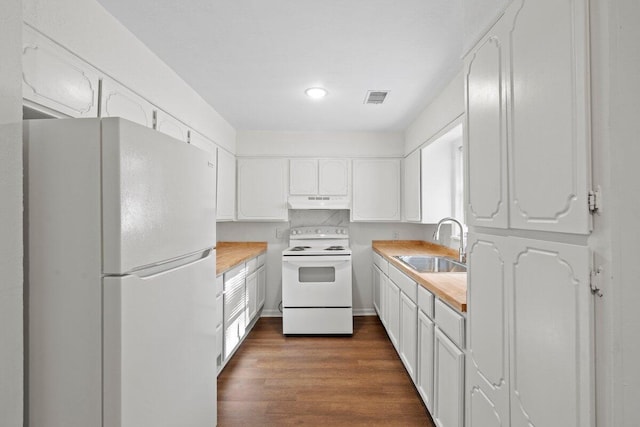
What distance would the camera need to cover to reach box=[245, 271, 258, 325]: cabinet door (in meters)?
3.21

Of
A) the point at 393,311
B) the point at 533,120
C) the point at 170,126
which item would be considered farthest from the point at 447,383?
the point at 170,126

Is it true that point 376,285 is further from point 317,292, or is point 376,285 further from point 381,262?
point 317,292

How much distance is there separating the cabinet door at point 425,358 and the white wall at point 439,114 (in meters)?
1.44

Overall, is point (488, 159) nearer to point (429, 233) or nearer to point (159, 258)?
point (159, 258)

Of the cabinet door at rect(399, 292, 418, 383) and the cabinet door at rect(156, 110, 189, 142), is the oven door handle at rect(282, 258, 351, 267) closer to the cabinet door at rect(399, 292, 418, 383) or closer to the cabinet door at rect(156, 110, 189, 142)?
the cabinet door at rect(399, 292, 418, 383)

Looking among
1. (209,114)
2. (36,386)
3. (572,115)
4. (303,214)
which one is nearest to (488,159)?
(572,115)

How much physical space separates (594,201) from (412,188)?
278 cm

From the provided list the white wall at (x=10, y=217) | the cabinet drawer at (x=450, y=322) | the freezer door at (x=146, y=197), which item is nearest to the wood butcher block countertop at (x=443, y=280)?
the cabinet drawer at (x=450, y=322)

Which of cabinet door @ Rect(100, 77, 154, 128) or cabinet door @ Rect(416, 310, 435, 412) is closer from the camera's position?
cabinet door @ Rect(100, 77, 154, 128)

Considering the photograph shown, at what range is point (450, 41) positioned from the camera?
1.85 meters

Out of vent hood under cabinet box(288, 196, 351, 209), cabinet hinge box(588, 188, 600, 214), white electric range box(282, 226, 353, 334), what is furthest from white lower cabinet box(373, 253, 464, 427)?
vent hood under cabinet box(288, 196, 351, 209)

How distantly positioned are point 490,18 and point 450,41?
0.73 meters

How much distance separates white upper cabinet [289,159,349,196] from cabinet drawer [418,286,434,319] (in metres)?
2.03

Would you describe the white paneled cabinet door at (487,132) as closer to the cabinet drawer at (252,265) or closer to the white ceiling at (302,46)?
the white ceiling at (302,46)
